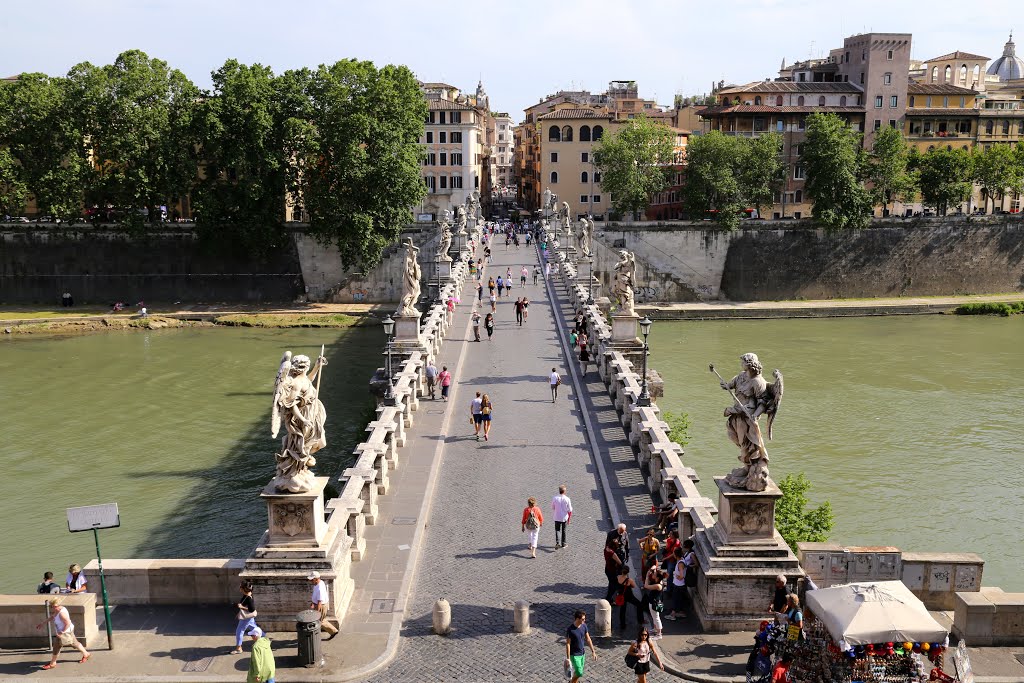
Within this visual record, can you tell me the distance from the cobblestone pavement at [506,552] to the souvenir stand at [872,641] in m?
2.36

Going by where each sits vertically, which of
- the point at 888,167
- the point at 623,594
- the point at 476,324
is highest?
the point at 888,167

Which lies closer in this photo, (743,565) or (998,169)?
(743,565)

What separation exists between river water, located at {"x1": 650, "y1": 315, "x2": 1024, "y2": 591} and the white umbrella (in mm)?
10470

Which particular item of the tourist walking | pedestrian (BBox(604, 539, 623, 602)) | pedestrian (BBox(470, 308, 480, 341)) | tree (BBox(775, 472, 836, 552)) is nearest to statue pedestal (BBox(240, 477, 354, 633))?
the tourist walking

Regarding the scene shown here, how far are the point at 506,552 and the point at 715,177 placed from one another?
50406 mm

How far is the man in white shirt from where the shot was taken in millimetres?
14870

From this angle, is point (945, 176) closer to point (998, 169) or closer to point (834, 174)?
point (998, 169)

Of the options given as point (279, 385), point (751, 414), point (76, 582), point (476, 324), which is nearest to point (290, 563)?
point (279, 385)

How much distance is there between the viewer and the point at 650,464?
57.4 ft

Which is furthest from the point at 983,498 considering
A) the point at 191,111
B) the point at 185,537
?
the point at 191,111

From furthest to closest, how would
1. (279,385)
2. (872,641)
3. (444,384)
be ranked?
(444,384)
(279,385)
(872,641)

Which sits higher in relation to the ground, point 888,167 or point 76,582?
point 888,167

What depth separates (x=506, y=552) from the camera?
49.1ft

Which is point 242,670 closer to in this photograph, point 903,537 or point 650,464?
point 650,464
